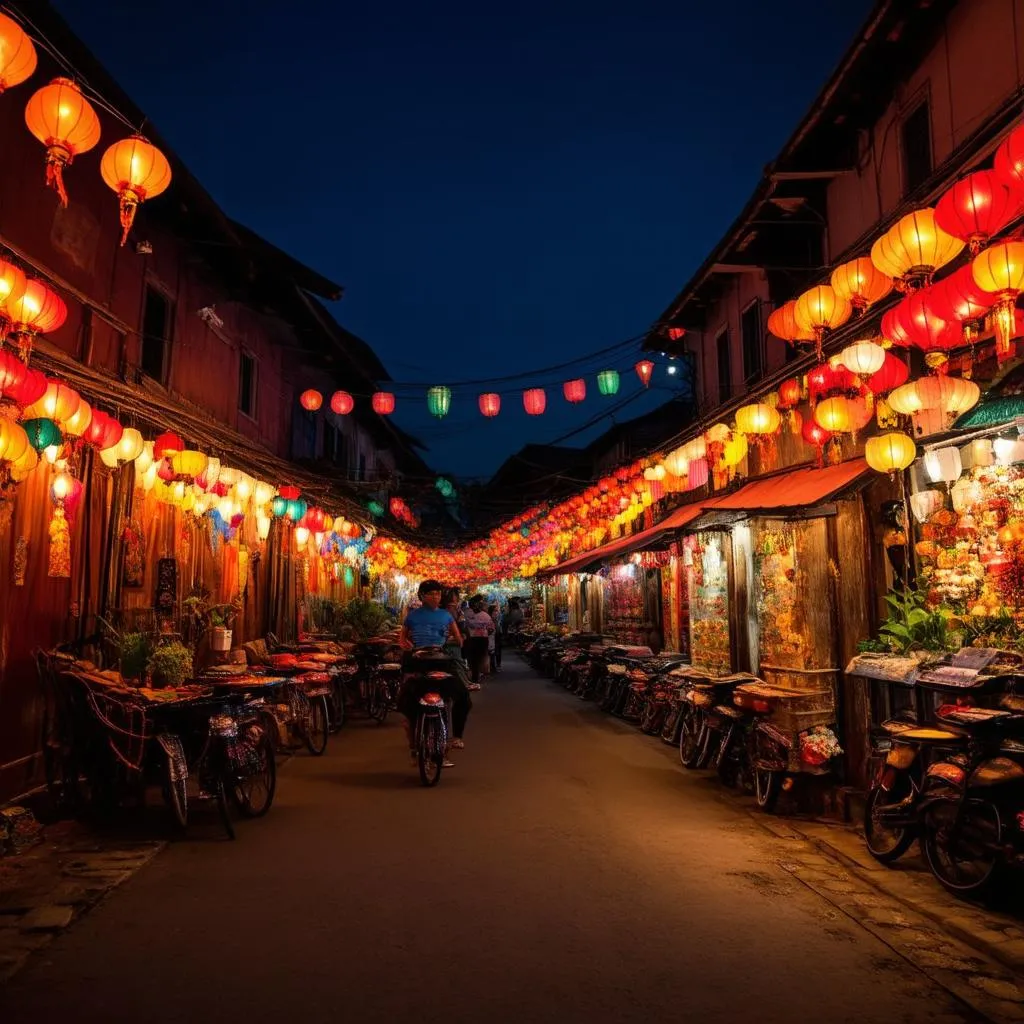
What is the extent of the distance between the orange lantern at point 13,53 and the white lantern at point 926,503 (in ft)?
27.6

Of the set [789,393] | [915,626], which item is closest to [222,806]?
[915,626]

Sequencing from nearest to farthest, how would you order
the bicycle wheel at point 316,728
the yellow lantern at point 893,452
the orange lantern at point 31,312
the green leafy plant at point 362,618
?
the orange lantern at point 31,312
the yellow lantern at point 893,452
the bicycle wheel at point 316,728
the green leafy plant at point 362,618

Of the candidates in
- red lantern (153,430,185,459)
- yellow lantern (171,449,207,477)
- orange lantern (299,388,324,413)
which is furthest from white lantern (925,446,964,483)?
orange lantern (299,388,324,413)

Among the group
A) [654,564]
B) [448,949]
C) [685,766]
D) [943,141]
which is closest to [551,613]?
[654,564]

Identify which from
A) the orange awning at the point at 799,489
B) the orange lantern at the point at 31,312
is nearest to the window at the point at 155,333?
the orange lantern at the point at 31,312

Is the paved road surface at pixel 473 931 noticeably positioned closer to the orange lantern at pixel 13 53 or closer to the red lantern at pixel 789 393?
the red lantern at pixel 789 393

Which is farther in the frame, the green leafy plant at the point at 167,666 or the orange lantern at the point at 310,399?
the orange lantern at the point at 310,399

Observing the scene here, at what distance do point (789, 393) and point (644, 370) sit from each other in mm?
7204

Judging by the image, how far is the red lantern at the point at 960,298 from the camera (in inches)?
241

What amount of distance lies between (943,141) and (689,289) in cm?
765

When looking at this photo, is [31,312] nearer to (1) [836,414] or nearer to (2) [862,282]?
(2) [862,282]

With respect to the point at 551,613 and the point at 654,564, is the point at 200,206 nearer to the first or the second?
the point at 654,564

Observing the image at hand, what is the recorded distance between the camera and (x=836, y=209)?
12.3 meters

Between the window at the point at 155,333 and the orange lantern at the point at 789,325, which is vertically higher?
the window at the point at 155,333
